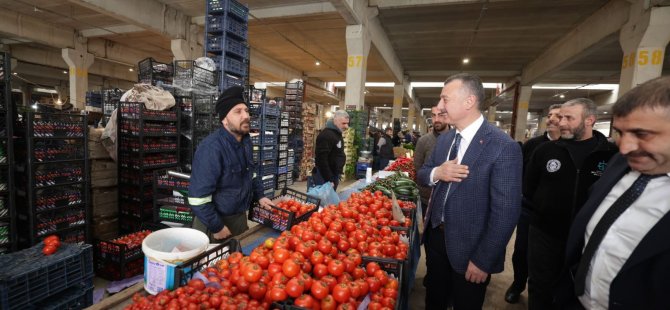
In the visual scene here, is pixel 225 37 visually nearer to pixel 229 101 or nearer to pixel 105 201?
pixel 105 201

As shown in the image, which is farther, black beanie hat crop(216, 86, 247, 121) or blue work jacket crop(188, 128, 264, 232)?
black beanie hat crop(216, 86, 247, 121)

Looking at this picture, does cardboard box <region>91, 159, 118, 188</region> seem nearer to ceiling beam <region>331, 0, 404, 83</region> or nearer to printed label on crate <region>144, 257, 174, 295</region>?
printed label on crate <region>144, 257, 174, 295</region>

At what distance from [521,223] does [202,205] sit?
136 inches

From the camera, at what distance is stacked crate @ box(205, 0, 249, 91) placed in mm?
6180

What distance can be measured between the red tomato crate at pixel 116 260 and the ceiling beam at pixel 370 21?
6.39 metres

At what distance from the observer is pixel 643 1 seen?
22.2 feet

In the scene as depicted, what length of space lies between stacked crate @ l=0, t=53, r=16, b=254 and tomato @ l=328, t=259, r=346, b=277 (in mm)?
4023

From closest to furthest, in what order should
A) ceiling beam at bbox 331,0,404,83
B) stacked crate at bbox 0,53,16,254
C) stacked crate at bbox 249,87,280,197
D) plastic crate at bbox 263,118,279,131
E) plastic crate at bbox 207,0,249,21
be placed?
stacked crate at bbox 0,53,16,254
plastic crate at bbox 207,0,249,21
ceiling beam at bbox 331,0,404,83
stacked crate at bbox 249,87,280,197
plastic crate at bbox 263,118,279,131

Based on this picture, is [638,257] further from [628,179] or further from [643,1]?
[643,1]

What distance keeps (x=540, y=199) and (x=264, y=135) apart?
252 inches

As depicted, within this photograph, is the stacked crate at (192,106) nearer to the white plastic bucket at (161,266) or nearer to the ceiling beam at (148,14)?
the ceiling beam at (148,14)

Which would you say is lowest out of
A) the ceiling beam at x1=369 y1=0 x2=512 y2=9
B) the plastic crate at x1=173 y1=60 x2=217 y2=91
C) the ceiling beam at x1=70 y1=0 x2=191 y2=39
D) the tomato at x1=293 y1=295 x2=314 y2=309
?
the tomato at x1=293 y1=295 x2=314 y2=309

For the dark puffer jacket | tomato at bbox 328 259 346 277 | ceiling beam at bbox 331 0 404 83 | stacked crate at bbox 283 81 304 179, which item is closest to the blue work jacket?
tomato at bbox 328 259 346 277

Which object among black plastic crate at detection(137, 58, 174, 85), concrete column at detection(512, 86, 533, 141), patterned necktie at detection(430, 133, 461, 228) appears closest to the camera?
patterned necktie at detection(430, 133, 461, 228)
